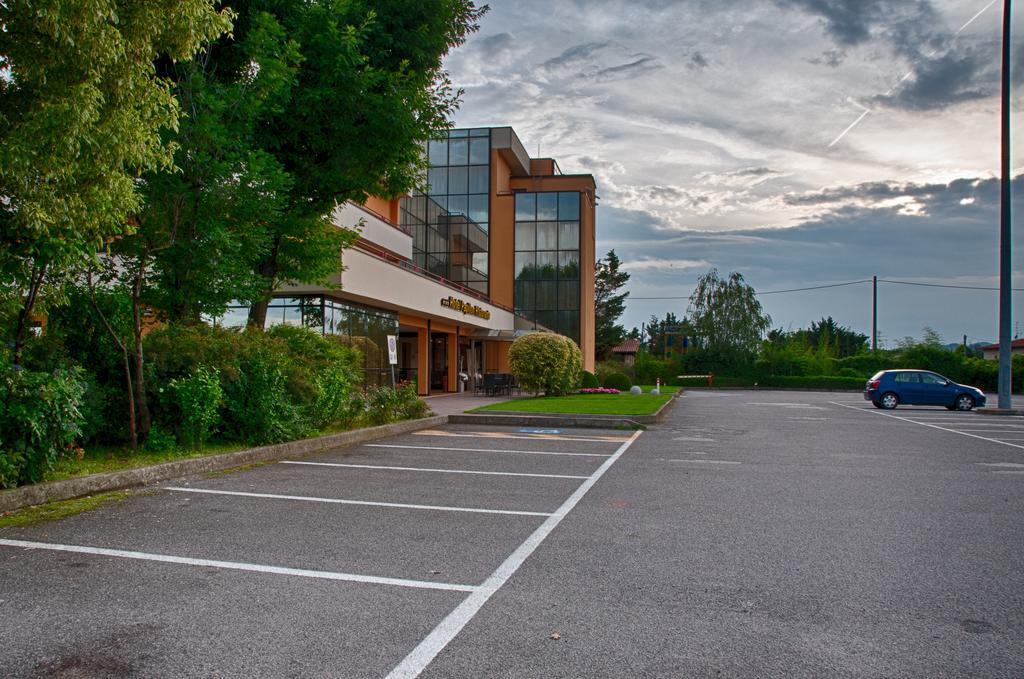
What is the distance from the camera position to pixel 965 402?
27.7 meters

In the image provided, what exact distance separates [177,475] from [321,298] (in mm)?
12997

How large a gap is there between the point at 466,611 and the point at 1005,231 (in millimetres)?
27054

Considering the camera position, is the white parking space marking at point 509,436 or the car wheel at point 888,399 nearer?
the white parking space marking at point 509,436

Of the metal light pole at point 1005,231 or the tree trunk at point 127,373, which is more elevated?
the metal light pole at point 1005,231

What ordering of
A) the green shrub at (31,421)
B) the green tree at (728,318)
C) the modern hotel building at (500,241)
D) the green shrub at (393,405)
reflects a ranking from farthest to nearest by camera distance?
the green tree at (728,318), the modern hotel building at (500,241), the green shrub at (393,405), the green shrub at (31,421)

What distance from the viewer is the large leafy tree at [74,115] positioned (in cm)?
637

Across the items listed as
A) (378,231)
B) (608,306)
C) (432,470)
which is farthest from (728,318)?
(432,470)

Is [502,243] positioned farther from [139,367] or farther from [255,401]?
[139,367]

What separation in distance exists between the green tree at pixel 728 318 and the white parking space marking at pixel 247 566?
56942 mm

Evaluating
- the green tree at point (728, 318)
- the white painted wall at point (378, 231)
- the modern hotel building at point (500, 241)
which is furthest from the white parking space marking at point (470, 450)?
the green tree at point (728, 318)

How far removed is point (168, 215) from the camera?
10328 mm

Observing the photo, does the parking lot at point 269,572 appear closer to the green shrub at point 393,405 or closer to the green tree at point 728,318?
the green shrub at point 393,405

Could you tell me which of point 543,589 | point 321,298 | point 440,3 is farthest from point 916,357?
point 543,589

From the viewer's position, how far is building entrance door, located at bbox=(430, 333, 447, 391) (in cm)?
3703
